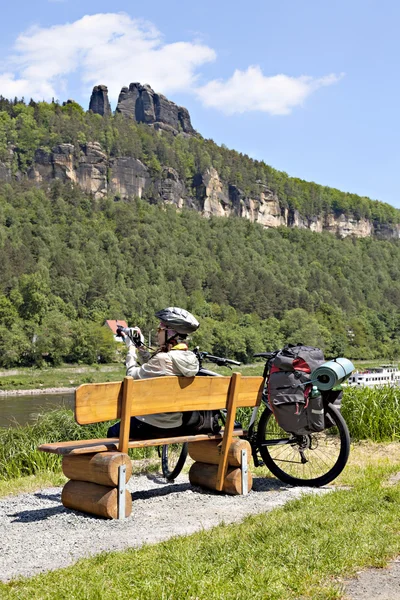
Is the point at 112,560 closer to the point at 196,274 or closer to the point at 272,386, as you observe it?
the point at 272,386

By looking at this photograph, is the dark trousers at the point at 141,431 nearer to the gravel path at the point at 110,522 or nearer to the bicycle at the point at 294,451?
the gravel path at the point at 110,522

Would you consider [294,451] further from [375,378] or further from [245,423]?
[375,378]

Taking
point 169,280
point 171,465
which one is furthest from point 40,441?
point 169,280

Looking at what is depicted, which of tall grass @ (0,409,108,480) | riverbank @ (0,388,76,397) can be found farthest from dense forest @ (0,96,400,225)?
tall grass @ (0,409,108,480)

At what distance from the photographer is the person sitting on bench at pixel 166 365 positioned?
5.16 m

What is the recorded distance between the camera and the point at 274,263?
153000mm

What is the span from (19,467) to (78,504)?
406 centimetres

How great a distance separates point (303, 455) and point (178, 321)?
166 centimetres

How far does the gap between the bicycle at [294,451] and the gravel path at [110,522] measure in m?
0.15

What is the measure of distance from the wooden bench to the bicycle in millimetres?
246

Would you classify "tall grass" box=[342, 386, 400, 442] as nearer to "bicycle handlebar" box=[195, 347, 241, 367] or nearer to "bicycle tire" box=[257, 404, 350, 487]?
"bicycle tire" box=[257, 404, 350, 487]

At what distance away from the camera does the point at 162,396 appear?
5.02m

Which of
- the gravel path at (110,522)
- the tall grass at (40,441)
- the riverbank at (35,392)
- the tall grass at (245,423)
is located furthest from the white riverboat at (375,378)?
the riverbank at (35,392)

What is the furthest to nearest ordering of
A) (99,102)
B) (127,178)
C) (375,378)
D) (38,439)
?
1. (99,102)
2. (127,178)
3. (375,378)
4. (38,439)
